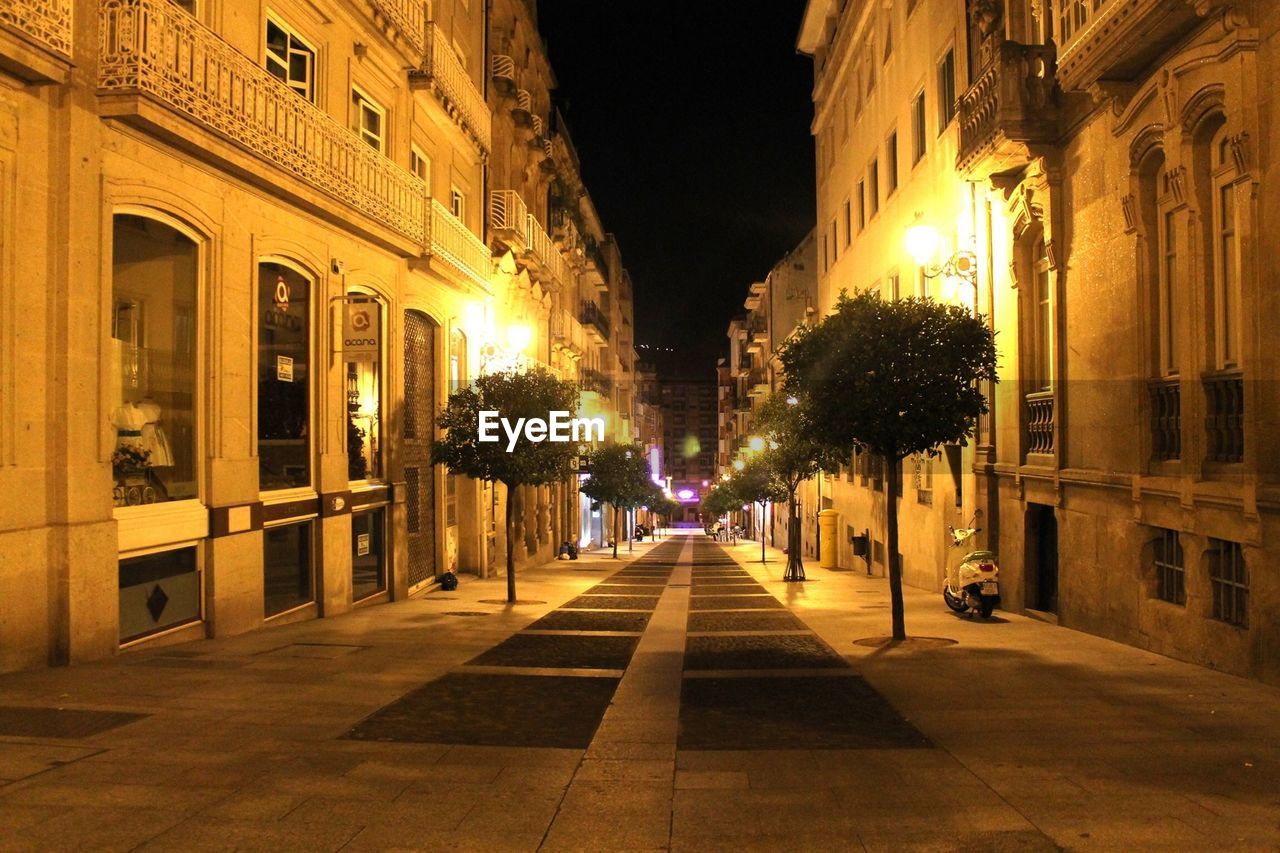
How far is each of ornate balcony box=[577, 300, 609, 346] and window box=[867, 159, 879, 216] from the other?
20089 millimetres

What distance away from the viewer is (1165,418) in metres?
11.4

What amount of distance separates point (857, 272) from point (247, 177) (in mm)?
20396

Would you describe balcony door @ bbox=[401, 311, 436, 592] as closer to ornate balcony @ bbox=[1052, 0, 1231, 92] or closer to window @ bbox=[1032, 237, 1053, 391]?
window @ bbox=[1032, 237, 1053, 391]

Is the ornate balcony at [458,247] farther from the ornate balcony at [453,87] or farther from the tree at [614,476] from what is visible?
the tree at [614,476]

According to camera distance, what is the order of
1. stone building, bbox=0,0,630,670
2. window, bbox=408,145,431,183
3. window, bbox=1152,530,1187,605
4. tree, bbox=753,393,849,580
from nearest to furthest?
stone building, bbox=0,0,630,670, window, bbox=1152,530,1187,605, window, bbox=408,145,431,183, tree, bbox=753,393,849,580

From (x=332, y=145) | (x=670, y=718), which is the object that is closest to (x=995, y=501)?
(x=670, y=718)

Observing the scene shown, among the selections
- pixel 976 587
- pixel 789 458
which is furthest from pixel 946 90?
pixel 976 587

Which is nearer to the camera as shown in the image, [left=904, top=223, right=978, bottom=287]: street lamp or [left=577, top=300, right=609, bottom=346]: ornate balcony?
[left=904, top=223, right=978, bottom=287]: street lamp

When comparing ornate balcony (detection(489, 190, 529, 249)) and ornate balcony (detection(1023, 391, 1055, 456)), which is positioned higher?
ornate balcony (detection(489, 190, 529, 249))

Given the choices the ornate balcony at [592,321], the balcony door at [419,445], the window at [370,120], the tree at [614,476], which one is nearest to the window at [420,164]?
the window at [370,120]

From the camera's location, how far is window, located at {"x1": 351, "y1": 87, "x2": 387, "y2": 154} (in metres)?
17.4

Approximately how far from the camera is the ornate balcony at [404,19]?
1725 cm

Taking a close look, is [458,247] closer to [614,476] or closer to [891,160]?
[891,160]

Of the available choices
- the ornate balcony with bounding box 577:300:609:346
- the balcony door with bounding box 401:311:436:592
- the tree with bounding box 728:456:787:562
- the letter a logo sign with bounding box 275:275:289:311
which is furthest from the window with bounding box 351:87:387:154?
the ornate balcony with bounding box 577:300:609:346
